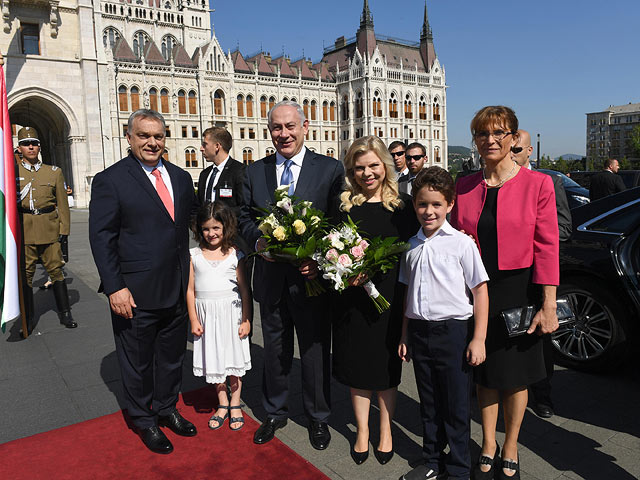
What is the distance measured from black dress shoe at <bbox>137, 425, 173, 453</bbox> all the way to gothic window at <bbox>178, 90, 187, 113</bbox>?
54266 millimetres

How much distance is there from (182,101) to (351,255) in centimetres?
5538

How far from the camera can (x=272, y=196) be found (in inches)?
140

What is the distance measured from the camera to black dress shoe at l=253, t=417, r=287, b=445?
342 cm

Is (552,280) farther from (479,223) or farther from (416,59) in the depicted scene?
(416,59)

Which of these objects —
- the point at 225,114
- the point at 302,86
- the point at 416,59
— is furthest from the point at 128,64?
the point at 416,59

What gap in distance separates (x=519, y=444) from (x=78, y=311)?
20.8 ft

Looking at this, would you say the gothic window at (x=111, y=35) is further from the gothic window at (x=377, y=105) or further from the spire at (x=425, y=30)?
the spire at (x=425, y=30)

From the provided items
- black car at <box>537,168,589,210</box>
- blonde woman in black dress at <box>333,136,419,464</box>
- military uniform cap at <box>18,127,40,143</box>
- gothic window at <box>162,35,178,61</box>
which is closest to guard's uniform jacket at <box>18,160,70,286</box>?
military uniform cap at <box>18,127,40,143</box>

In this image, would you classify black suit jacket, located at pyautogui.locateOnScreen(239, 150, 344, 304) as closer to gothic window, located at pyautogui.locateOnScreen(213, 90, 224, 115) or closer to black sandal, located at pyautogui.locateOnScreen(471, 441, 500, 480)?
black sandal, located at pyautogui.locateOnScreen(471, 441, 500, 480)

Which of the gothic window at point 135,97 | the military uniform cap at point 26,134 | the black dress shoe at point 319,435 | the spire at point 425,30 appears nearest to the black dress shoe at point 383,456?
the black dress shoe at point 319,435

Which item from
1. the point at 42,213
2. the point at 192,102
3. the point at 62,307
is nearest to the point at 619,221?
the point at 62,307

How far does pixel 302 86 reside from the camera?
63.8 meters

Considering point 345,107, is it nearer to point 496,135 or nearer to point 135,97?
point 135,97

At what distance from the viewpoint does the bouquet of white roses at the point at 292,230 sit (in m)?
2.84
